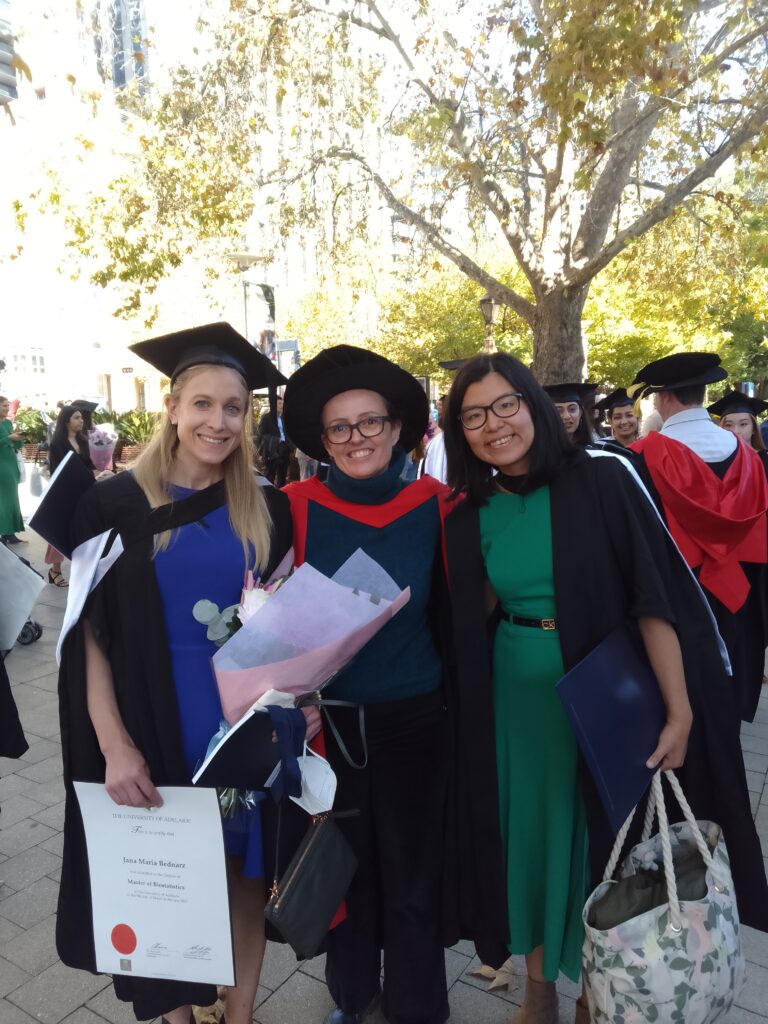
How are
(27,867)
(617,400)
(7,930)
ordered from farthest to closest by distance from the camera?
(617,400), (27,867), (7,930)

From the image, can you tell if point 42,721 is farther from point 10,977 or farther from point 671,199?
point 671,199

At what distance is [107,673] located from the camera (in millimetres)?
1972

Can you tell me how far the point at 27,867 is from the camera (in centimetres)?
317

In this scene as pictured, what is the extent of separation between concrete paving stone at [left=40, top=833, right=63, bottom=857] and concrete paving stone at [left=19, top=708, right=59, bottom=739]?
1.19 m

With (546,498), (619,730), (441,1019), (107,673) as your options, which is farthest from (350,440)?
(441,1019)

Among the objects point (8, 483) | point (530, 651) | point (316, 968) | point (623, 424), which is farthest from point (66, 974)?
point (8, 483)

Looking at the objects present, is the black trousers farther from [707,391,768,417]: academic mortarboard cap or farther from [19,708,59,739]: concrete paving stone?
[707,391,768,417]: academic mortarboard cap

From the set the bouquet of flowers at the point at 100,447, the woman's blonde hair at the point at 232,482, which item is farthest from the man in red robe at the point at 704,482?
the bouquet of flowers at the point at 100,447

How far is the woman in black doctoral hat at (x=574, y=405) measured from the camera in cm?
521

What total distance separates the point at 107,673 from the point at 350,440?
91 cm

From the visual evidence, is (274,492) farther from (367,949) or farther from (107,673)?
(367,949)

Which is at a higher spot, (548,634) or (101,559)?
(101,559)

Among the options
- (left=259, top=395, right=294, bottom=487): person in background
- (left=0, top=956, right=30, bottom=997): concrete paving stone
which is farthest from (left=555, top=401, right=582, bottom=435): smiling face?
(left=259, top=395, right=294, bottom=487): person in background

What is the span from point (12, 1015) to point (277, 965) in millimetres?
836
